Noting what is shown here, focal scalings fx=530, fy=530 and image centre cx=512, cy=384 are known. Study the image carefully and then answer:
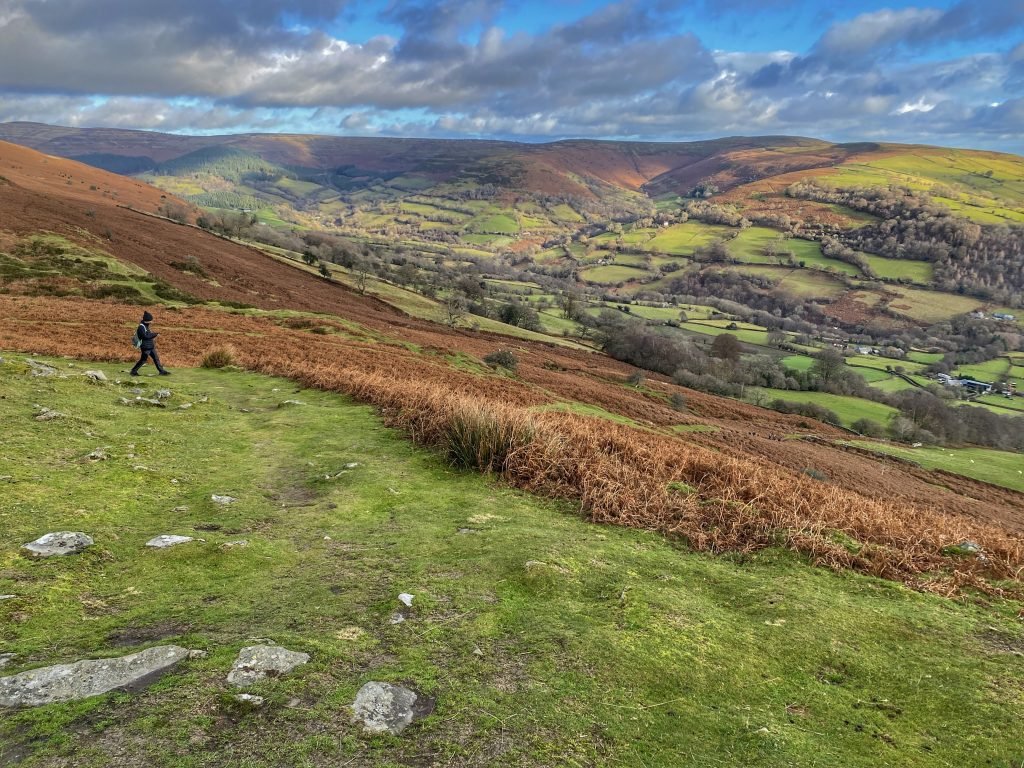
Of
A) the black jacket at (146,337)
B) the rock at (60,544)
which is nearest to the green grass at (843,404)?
the black jacket at (146,337)

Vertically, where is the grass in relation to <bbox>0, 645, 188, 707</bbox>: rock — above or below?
below

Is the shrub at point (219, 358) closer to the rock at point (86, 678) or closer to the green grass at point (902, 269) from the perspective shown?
the rock at point (86, 678)

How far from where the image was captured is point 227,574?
5469 millimetres

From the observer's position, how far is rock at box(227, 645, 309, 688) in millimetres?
3762

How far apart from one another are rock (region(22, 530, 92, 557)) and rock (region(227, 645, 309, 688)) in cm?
289

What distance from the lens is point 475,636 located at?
463cm

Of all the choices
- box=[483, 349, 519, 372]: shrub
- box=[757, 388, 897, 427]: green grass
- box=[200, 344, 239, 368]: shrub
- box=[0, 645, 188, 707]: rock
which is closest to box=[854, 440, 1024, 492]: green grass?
box=[757, 388, 897, 427]: green grass

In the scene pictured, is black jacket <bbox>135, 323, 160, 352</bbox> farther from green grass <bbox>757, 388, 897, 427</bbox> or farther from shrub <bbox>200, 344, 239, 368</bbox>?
green grass <bbox>757, 388, 897, 427</bbox>

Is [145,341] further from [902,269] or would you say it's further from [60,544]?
[902,269]

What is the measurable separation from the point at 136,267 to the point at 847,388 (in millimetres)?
82654

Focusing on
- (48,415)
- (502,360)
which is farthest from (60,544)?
(502,360)

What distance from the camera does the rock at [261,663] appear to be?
3.76 metres

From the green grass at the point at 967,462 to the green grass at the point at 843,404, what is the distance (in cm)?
1223

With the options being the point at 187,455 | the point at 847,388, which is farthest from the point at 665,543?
the point at 847,388
